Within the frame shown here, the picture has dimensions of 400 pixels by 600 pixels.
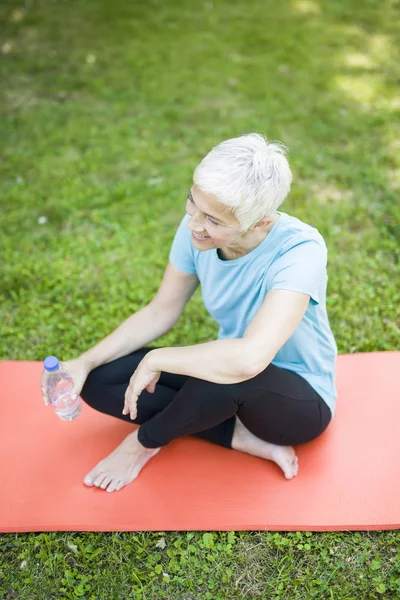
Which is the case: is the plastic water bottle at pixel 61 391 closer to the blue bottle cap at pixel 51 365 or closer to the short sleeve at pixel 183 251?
the blue bottle cap at pixel 51 365

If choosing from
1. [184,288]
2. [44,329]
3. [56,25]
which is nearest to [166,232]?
[44,329]

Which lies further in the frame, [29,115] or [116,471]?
[29,115]

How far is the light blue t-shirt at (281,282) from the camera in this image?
2.25 meters

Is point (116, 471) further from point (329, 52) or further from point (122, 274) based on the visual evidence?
point (329, 52)

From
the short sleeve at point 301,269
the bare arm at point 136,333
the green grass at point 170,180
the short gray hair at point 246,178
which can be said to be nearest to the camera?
the short gray hair at point 246,178

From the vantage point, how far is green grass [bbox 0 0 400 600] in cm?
247

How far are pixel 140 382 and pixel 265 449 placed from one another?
2.29 feet

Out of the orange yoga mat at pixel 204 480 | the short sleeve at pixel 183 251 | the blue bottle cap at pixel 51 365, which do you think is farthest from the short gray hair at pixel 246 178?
the orange yoga mat at pixel 204 480

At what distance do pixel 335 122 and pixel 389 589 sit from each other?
395 centimetres

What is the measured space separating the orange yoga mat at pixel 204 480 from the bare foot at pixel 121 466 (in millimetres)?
35

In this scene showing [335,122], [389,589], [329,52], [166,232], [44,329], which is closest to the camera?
[389,589]

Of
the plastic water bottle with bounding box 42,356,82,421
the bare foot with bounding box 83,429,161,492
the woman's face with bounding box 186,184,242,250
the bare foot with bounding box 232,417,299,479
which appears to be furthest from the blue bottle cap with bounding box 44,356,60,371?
the bare foot with bounding box 232,417,299,479

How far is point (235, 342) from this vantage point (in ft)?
7.16

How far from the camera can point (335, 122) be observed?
208 inches
